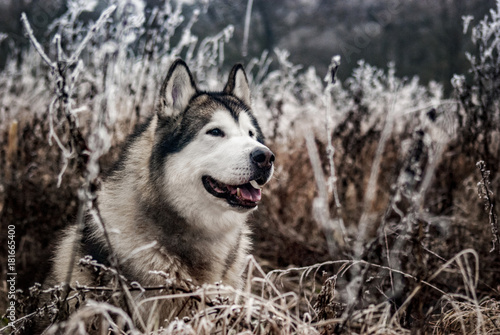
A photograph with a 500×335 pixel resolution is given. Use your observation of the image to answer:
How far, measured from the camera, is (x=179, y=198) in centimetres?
259

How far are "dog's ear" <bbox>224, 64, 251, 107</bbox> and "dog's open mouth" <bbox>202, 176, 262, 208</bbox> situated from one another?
897mm

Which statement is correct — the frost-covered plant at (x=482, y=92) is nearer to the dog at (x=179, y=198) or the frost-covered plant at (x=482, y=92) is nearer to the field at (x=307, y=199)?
the field at (x=307, y=199)

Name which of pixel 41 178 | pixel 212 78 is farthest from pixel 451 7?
pixel 41 178

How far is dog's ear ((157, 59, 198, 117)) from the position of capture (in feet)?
9.21

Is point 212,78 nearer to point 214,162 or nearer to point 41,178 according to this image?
point 41,178

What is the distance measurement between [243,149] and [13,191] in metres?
2.51

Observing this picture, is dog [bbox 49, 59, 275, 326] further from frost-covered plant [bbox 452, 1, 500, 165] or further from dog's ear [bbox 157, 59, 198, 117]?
frost-covered plant [bbox 452, 1, 500, 165]

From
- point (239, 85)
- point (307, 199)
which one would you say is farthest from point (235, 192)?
point (307, 199)

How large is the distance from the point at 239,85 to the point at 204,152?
835mm

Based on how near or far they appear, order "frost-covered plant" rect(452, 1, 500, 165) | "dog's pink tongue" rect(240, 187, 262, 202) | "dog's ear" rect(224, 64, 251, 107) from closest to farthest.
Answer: "dog's pink tongue" rect(240, 187, 262, 202) → "dog's ear" rect(224, 64, 251, 107) → "frost-covered plant" rect(452, 1, 500, 165)

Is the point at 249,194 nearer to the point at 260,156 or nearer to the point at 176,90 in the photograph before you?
the point at 260,156

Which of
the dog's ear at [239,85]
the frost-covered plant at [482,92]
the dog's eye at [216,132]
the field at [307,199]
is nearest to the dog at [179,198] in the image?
the dog's eye at [216,132]

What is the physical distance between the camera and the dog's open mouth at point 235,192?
260 centimetres

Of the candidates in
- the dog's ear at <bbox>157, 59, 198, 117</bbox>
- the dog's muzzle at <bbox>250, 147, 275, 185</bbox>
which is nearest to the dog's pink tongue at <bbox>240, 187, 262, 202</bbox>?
the dog's muzzle at <bbox>250, 147, 275, 185</bbox>
